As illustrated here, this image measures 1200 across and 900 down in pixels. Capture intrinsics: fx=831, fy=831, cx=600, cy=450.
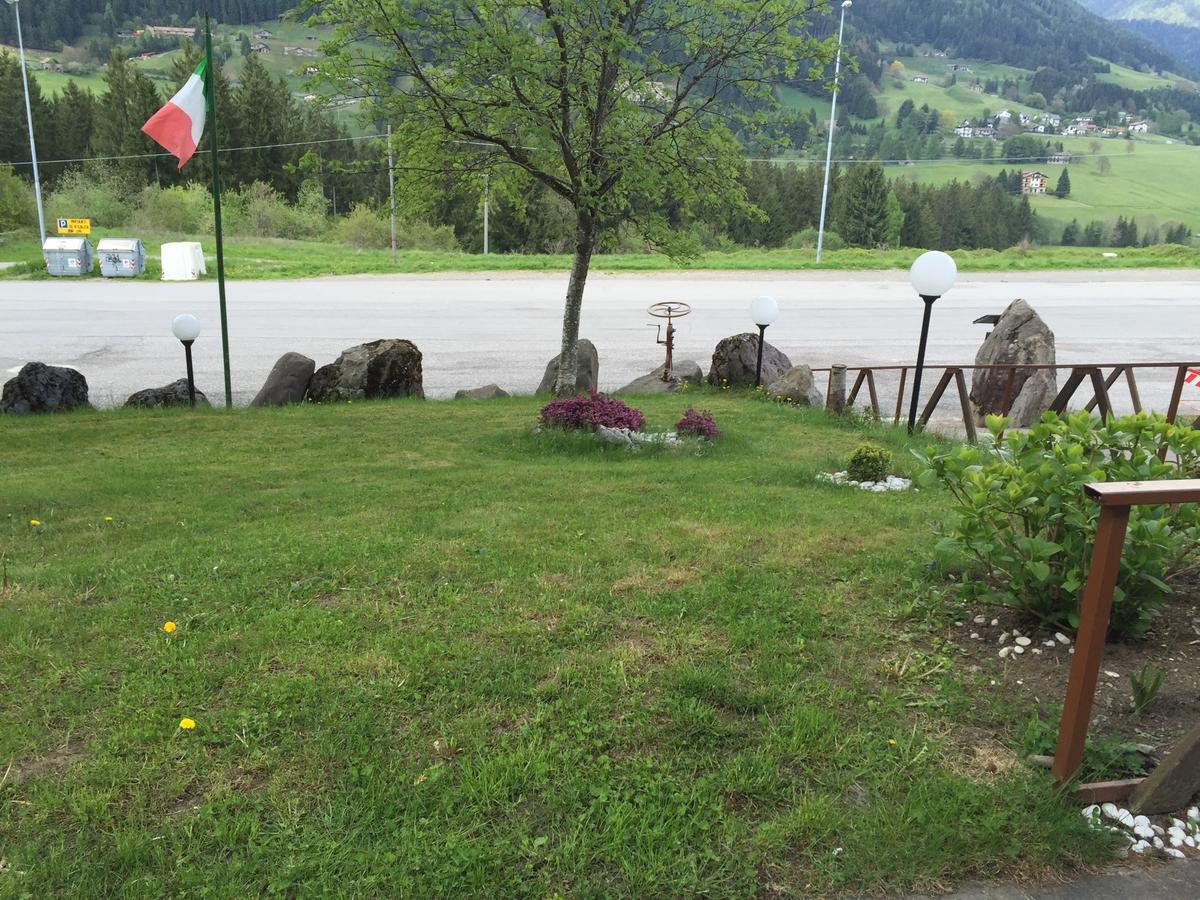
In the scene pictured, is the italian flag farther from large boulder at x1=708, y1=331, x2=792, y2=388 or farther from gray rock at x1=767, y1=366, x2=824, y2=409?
gray rock at x1=767, y1=366, x2=824, y2=409

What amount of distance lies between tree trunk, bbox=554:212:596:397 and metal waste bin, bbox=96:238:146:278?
82.0 ft

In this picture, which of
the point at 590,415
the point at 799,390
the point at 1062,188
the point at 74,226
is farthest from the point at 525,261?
the point at 1062,188

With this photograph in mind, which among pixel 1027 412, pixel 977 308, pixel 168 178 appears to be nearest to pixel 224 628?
pixel 1027 412

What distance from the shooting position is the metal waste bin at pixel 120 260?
28.4m

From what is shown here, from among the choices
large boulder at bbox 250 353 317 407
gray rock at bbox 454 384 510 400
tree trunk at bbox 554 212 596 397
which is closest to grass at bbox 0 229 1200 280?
gray rock at bbox 454 384 510 400

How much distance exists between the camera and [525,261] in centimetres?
3256

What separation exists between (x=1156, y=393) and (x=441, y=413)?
1158 centimetres

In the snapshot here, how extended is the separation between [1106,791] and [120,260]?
32380 millimetres

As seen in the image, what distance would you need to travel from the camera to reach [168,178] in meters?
54.2

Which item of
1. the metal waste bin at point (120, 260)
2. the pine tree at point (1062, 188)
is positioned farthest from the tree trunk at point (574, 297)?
the pine tree at point (1062, 188)

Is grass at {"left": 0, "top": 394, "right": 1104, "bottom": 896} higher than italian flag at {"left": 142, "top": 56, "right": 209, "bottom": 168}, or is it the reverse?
italian flag at {"left": 142, "top": 56, "right": 209, "bottom": 168}

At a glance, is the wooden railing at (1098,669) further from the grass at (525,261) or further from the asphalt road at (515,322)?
the grass at (525,261)

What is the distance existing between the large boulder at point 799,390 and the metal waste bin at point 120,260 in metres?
25.6

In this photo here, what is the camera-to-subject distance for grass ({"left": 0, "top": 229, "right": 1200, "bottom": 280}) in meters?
30.4
